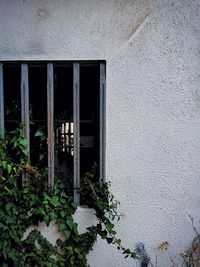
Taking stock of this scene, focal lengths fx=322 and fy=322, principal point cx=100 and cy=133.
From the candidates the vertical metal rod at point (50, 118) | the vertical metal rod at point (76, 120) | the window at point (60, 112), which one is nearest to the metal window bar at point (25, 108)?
the window at point (60, 112)

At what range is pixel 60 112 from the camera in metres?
3.54

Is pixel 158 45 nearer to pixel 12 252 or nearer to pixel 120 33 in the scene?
pixel 120 33

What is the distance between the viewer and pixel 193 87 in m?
3.33

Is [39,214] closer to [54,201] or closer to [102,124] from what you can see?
[54,201]

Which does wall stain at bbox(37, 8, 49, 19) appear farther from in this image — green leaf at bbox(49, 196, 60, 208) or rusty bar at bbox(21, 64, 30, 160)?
green leaf at bbox(49, 196, 60, 208)

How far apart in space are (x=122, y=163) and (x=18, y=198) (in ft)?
3.84

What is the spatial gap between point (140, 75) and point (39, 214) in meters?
1.81

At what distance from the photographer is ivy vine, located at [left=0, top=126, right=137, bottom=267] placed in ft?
11.1

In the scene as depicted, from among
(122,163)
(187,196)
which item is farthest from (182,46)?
(187,196)

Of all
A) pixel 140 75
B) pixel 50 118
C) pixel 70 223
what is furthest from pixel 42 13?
pixel 70 223

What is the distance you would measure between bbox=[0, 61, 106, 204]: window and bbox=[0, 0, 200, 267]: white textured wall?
0.19m

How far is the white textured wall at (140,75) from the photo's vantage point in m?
3.28

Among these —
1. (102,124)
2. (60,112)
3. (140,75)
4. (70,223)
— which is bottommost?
(70,223)

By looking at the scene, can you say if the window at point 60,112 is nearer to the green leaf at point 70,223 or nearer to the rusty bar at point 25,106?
the rusty bar at point 25,106
